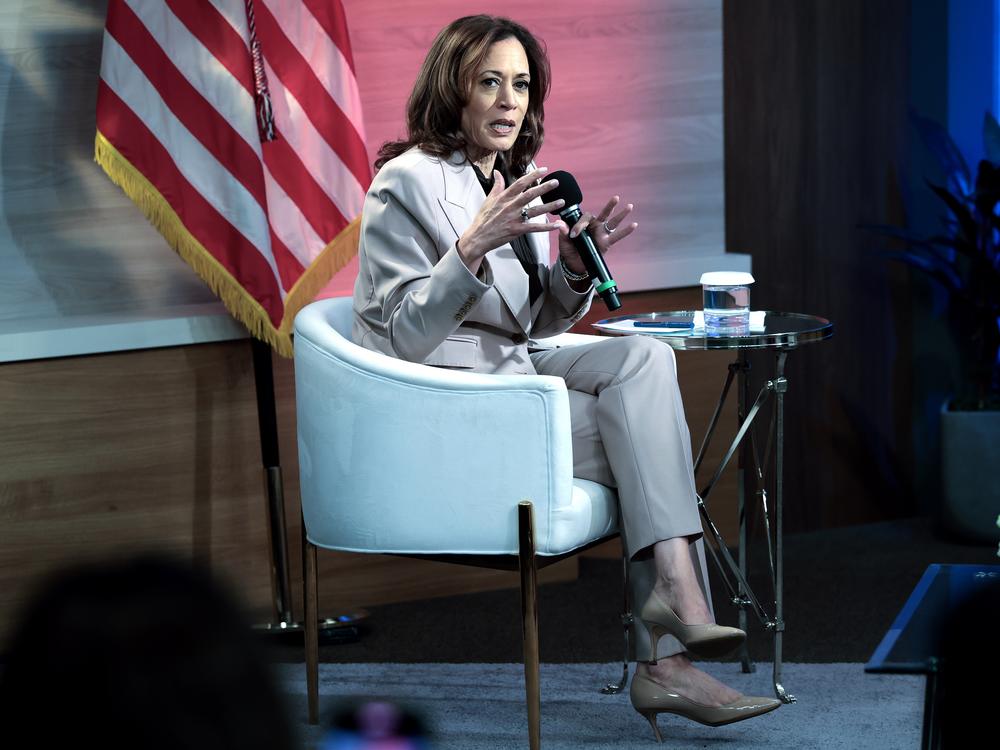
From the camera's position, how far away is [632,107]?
12.3 ft

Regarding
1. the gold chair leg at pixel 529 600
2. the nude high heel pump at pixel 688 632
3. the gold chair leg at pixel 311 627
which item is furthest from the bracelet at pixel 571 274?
the gold chair leg at pixel 311 627

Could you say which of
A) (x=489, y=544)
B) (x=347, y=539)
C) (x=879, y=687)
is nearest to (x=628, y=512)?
(x=489, y=544)

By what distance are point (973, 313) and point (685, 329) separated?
5.38 feet

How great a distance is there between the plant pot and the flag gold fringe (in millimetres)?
1879

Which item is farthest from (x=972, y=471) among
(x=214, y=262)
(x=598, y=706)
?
(x=214, y=262)

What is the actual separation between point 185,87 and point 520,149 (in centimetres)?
80

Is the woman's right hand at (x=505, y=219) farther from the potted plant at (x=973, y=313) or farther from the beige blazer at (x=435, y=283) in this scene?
the potted plant at (x=973, y=313)

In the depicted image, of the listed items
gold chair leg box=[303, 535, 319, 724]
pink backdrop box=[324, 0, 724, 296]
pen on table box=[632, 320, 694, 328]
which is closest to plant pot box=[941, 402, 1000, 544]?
pink backdrop box=[324, 0, 724, 296]

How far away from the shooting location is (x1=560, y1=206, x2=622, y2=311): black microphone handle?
2.23 metres

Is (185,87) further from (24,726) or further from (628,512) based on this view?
(24,726)

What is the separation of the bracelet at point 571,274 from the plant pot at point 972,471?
1.70 meters

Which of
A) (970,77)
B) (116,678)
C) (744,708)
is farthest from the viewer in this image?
(970,77)

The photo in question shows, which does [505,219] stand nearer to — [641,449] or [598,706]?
[641,449]

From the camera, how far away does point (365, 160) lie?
3.12m
